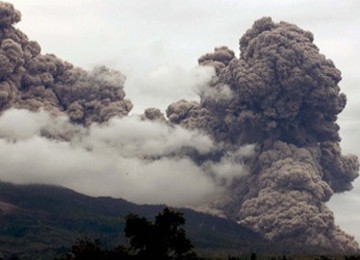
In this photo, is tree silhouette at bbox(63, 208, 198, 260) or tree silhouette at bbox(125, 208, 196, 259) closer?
tree silhouette at bbox(63, 208, 198, 260)

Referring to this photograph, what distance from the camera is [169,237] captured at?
232ft

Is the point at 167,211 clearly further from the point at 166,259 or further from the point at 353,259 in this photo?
the point at 353,259

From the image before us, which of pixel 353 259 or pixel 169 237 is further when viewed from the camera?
pixel 353 259

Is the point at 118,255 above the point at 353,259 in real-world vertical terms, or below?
below

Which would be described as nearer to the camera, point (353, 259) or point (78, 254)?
point (78, 254)

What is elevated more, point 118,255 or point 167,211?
point 167,211

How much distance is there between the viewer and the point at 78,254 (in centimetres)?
6850

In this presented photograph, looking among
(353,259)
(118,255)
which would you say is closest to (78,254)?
(118,255)

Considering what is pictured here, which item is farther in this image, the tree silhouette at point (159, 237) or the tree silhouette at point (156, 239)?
the tree silhouette at point (159, 237)

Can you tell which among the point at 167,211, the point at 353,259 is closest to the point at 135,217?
the point at 167,211

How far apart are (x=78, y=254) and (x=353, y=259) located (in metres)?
62.7

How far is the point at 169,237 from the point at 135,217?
3685mm

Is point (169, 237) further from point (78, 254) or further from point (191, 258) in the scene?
point (78, 254)

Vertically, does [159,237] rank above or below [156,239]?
above
